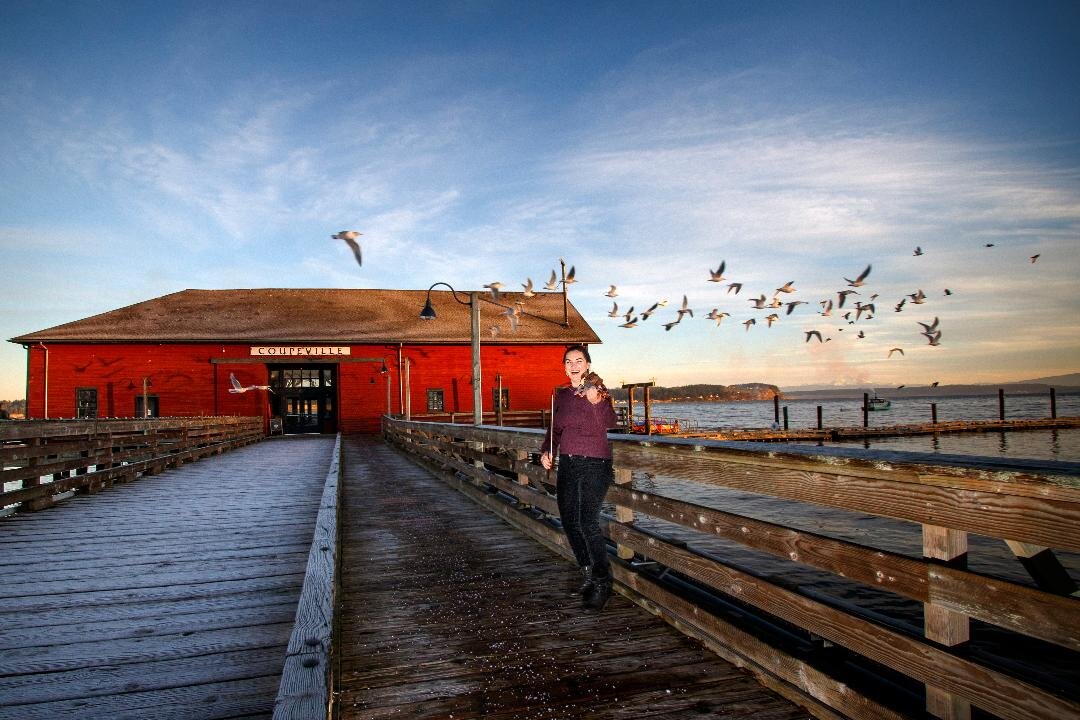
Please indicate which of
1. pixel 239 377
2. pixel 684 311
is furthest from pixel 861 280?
pixel 239 377

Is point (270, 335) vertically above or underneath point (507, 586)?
above

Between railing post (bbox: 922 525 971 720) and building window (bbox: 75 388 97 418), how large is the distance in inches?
1438

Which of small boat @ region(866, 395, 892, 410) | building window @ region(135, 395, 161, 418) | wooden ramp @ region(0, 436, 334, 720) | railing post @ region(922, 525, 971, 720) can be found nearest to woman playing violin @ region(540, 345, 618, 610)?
wooden ramp @ region(0, 436, 334, 720)

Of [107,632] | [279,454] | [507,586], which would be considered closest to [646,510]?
[507,586]

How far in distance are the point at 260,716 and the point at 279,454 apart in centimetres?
1820

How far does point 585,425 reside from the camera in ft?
14.3

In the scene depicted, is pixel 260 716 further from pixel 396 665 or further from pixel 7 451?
pixel 7 451

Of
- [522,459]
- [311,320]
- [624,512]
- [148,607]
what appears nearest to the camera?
[148,607]

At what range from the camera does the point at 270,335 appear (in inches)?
1319

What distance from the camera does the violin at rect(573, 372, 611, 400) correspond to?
170 inches

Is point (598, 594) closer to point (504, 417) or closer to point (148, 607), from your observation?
point (148, 607)

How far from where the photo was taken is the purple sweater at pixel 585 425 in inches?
171

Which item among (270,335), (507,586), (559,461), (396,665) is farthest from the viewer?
(270,335)

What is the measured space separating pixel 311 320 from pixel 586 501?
33.8 m
